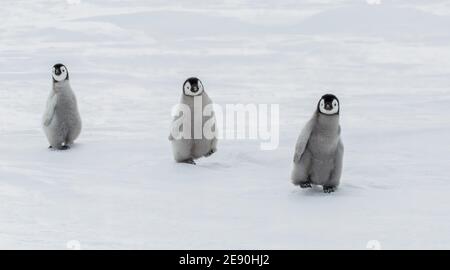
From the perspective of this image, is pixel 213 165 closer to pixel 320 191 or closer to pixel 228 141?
pixel 228 141

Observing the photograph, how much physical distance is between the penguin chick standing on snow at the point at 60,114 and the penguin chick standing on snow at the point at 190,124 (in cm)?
115

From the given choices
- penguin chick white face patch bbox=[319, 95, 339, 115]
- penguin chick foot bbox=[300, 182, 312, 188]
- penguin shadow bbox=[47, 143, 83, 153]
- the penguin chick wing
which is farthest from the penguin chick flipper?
the penguin chick wing

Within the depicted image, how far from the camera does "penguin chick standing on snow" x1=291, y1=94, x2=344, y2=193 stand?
232 inches

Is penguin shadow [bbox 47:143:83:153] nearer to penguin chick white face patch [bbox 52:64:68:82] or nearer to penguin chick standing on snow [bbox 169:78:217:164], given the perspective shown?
penguin chick white face patch [bbox 52:64:68:82]

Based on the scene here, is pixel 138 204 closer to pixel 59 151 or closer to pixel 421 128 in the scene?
pixel 59 151

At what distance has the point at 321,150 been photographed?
5938 mm

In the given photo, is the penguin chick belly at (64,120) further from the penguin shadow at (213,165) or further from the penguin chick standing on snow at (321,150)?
the penguin chick standing on snow at (321,150)

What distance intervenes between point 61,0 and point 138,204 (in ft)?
62.3

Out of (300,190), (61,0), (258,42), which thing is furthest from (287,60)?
(61,0)

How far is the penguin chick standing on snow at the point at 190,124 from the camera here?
23.1ft

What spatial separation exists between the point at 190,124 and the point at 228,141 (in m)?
1.08

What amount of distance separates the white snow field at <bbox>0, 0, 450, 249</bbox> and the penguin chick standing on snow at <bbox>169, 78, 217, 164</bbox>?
150mm

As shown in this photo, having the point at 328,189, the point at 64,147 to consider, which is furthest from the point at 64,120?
the point at 328,189

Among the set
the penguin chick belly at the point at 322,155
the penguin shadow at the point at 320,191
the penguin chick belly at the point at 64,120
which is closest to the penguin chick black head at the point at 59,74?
the penguin chick belly at the point at 64,120
